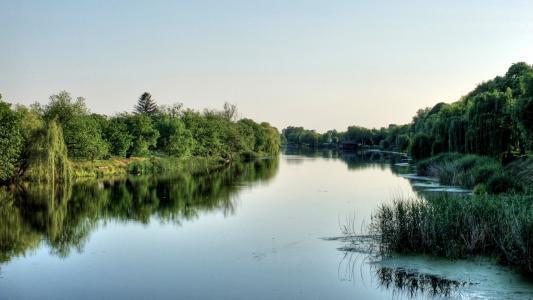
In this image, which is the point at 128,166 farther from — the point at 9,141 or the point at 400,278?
the point at 400,278

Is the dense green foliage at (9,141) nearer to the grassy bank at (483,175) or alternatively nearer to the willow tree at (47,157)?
the willow tree at (47,157)

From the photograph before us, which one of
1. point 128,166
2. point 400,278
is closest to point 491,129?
point 400,278

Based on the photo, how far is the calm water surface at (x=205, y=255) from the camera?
14.3 metres

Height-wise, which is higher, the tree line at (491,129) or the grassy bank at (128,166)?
the tree line at (491,129)

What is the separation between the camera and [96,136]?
53312 mm

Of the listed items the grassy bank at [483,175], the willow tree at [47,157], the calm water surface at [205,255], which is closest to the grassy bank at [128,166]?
the willow tree at [47,157]

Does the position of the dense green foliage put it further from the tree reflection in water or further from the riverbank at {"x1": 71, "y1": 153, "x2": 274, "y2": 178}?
the tree reflection in water

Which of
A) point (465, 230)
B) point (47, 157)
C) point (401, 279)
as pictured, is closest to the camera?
point (401, 279)

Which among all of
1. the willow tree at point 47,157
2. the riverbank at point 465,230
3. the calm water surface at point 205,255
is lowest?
the calm water surface at point 205,255

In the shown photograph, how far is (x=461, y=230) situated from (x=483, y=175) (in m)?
19.4

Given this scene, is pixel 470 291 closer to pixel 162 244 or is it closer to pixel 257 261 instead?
pixel 257 261

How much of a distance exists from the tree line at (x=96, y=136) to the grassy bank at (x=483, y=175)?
101ft

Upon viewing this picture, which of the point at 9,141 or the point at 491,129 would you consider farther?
the point at 491,129

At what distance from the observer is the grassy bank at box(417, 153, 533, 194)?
28.9 meters
